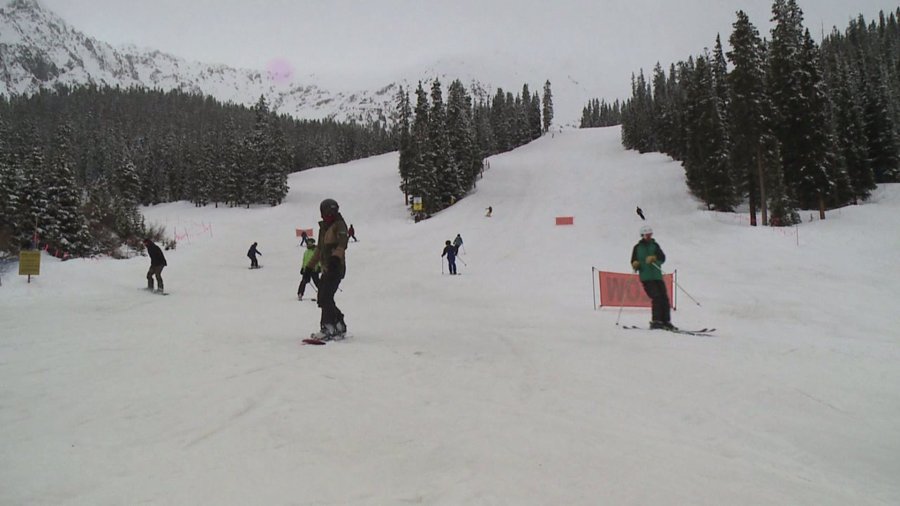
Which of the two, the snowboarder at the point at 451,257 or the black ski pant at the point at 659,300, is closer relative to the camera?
the black ski pant at the point at 659,300

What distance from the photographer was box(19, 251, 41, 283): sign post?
1476 centimetres

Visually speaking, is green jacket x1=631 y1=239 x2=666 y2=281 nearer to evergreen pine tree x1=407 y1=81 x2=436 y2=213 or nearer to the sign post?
the sign post

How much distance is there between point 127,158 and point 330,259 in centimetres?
9338

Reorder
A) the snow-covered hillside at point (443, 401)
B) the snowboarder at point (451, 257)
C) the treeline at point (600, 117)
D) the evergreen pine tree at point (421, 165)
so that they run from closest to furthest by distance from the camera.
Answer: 1. the snow-covered hillside at point (443, 401)
2. the snowboarder at point (451, 257)
3. the evergreen pine tree at point (421, 165)
4. the treeline at point (600, 117)

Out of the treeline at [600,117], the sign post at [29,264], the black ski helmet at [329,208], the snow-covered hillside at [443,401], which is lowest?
the snow-covered hillside at [443,401]

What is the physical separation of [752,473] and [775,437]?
1.02 meters

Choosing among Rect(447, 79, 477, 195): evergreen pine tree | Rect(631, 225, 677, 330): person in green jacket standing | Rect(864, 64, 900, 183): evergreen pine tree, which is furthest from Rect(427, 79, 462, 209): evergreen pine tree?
Rect(631, 225, 677, 330): person in green jacket standing

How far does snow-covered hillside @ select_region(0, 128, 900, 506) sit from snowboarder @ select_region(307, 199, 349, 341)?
2.39 ft

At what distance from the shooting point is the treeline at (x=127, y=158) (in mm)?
31562

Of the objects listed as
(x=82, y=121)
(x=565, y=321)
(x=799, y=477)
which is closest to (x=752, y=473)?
(x=799, y=477)

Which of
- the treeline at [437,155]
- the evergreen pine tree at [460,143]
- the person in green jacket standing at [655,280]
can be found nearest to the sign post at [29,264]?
the person in green jacket standing at [655,280]

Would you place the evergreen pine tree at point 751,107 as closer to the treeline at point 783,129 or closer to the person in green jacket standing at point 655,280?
the treeline at point 783,129

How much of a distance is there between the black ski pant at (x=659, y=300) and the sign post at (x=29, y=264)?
17960 mm

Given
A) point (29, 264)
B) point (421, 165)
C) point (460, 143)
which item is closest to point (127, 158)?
point (421, 165)
